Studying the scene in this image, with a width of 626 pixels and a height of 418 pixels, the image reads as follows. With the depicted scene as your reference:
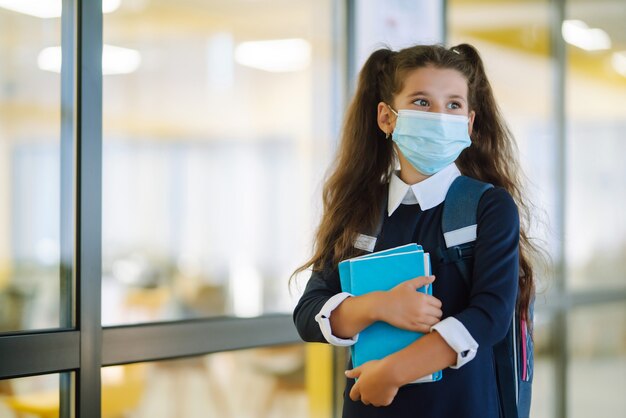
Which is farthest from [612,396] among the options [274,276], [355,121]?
[355,121]

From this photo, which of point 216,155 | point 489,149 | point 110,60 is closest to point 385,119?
point 489,149

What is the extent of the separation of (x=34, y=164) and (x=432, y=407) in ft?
4.17

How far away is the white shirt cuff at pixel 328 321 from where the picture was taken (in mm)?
1335

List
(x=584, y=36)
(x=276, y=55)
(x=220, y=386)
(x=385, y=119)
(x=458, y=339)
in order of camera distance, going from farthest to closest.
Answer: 1. (x=584, y=36)
2. (x=276, y=55)
3. (x=220, y=386)
4. (x=385, y=119)
5. (x=458, y=339)

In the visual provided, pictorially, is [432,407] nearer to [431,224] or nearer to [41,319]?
[431,224]

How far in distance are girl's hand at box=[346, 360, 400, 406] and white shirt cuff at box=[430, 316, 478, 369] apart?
10cm

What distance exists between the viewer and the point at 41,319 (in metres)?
1.94

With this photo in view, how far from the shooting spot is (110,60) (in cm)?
237

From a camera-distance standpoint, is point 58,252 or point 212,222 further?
point 212,222

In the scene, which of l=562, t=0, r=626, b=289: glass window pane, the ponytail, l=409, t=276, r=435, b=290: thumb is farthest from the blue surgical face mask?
l=562, t=0, r=626, b=289: glass window pane

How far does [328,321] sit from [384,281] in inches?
4.4

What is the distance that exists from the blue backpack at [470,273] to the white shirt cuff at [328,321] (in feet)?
0.45

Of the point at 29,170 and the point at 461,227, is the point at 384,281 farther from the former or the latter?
the point at 29,170

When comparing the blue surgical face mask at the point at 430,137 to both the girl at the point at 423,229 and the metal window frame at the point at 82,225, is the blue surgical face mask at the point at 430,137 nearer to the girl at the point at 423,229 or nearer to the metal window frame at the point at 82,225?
the girl at the point at 423,229
